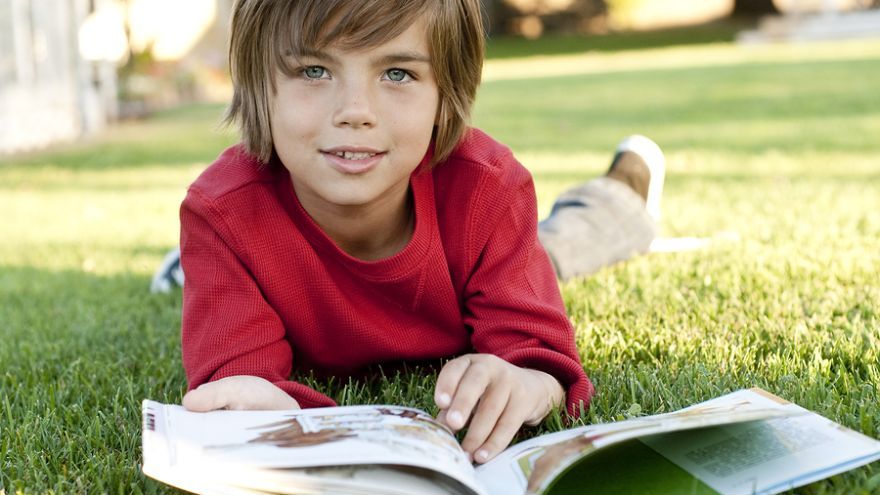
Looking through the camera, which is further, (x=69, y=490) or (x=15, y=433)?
(x=15, y=433)

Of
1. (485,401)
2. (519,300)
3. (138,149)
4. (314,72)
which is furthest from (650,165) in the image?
(138,149)

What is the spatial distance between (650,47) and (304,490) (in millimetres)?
21756

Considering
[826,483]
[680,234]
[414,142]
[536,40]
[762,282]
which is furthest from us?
[536,40]

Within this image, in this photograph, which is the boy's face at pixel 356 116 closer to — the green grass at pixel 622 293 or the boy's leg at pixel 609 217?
the green grass at pixel 622 293

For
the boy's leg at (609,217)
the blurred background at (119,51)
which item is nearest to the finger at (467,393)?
the boy's leg at (609,217)

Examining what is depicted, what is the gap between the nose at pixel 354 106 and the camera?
1744 mm

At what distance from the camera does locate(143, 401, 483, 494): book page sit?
4.27ft

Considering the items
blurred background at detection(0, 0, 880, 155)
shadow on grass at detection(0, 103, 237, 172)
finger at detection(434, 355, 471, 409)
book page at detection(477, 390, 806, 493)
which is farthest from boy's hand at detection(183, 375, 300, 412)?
shadow on grass at detection(0, 103, 237, 172)

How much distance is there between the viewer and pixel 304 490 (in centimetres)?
130

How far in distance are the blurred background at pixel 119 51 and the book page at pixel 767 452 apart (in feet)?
6.80

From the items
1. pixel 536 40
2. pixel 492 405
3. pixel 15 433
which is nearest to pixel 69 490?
pixel 15 433

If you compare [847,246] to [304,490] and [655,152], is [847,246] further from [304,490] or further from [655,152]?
[304,490]

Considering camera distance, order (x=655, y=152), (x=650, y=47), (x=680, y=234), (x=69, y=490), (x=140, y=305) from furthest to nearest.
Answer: (x=650, y=47) < (x=680, y=234) < (x=655, y=152) < (x=140, y=305) < (x=69, y=490)

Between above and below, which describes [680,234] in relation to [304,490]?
below
